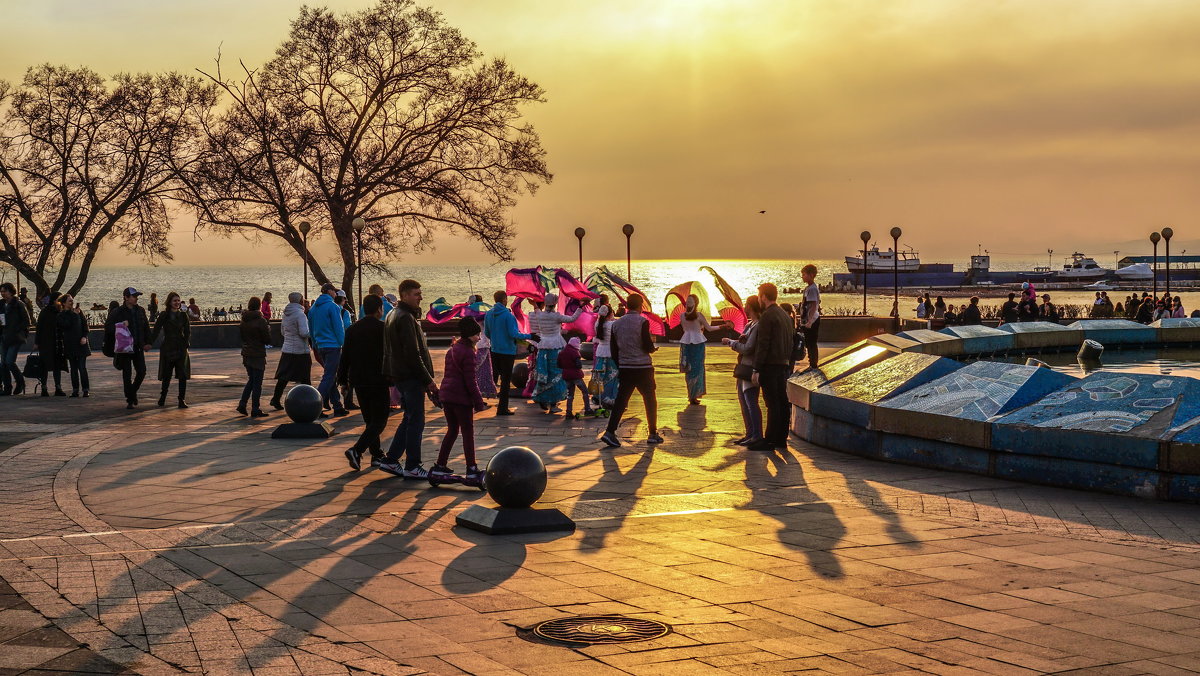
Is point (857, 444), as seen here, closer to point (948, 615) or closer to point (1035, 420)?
point (1035, 420)

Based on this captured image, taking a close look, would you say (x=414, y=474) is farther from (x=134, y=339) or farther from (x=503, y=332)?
(x=134, y=339)

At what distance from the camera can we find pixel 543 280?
18219mm

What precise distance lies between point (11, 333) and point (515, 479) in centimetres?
1304

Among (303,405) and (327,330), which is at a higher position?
(327,330)

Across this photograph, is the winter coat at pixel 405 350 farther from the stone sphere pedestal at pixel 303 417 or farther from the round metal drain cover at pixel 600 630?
the round metal drain cover at pixel 600 630

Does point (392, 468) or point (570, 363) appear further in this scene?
point (570, 363)

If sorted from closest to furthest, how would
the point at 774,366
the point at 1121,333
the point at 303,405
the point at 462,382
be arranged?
the point at 462,382 → the point at 774,366 → the point at 303,405 → the point at 1121,333

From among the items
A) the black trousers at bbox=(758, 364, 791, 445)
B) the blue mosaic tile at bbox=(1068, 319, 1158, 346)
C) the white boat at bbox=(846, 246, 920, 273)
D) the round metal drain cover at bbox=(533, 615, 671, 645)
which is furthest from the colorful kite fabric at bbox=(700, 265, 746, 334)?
the white boat at bbox=(846, 246, 920, 273)

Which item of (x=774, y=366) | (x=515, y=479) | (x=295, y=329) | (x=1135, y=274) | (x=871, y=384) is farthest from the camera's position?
(x=1135, y=274)

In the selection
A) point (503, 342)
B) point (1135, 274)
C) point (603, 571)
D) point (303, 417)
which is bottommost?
point (603, 571)

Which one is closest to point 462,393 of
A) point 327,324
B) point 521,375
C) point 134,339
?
point 327,324

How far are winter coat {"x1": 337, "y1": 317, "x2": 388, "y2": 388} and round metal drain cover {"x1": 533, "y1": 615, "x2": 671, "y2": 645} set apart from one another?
506 cm

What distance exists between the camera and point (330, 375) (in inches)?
595

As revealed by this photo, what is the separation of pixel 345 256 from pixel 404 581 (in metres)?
27.1
